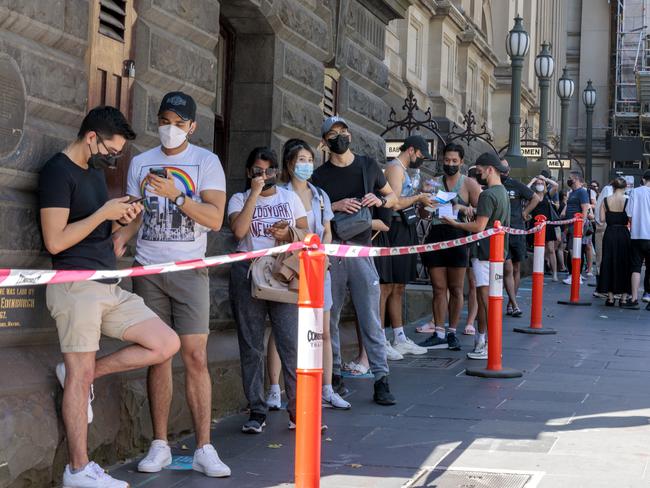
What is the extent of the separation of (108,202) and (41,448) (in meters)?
1.23

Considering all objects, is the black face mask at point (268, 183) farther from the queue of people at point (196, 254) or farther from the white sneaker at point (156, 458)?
the white sneaker at point (156, 458)

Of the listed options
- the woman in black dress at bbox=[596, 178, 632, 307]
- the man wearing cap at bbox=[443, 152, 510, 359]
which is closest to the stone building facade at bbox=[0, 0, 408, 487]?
the man wearing cap at bbox=[443, 152, 510, 359]

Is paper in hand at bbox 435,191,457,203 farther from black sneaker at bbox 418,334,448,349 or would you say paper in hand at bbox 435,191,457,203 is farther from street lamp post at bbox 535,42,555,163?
street lamp post at bbox 535,42,555,163

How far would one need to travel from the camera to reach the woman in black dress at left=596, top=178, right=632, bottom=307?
17.7 m

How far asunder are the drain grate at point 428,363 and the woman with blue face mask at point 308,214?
2.37m

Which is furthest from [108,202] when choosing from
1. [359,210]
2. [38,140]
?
[359,210]

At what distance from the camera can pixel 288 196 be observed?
7746mm

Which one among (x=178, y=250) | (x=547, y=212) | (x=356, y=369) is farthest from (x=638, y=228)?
(x=178, y=250)

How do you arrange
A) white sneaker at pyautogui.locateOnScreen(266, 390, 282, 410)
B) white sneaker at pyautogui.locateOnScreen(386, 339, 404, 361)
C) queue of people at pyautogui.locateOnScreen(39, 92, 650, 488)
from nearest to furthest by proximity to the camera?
queue of people at pyautogui.locateOnScreen(39, 92, 650, 488), white sneaker at pyautogui.locateOnScreen(266, 390, 282, 410), white sneaker at pyautogui.locateOnScreen(386, 339, 404, 361)

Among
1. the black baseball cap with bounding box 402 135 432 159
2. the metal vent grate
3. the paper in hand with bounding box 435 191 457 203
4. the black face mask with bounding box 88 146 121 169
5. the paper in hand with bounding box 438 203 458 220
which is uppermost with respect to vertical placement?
the metal vent grate

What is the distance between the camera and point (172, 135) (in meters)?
6.61

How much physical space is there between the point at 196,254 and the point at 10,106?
129 cm

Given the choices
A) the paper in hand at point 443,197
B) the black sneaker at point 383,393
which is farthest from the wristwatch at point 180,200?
the paper in hand at point 443,197

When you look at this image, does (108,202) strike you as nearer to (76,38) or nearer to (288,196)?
(76,38)
